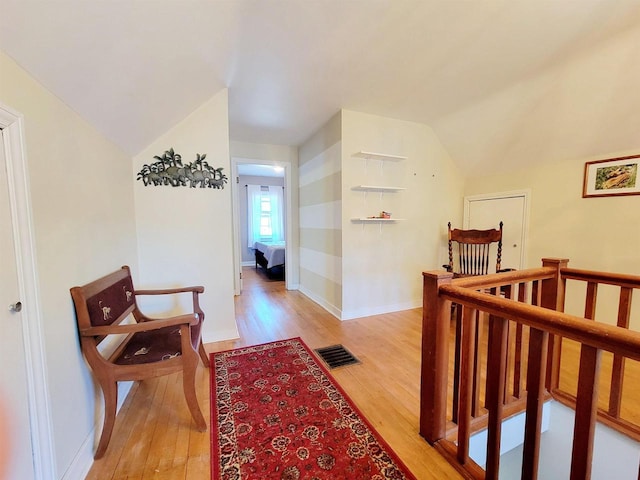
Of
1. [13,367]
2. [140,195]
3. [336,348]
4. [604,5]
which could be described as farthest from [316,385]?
[604,5]

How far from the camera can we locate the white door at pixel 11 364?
917 mm

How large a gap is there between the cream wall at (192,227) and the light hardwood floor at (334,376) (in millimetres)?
274

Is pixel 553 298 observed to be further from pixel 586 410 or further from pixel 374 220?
pixel 374 220

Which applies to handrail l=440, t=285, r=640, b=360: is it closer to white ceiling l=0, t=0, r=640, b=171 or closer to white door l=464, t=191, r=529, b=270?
white ceiling l=0, t=0, r=640, b=171

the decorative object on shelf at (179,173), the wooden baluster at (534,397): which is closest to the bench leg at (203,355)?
the decorative object on shelf at (179,173)

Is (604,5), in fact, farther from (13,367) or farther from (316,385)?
(13,367)

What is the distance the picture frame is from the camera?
2293 millimetres

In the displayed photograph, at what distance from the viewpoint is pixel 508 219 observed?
3271 mm

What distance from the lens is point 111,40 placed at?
1.19 meters

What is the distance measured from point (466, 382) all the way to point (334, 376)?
1.00 meters

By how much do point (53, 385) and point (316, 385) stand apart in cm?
141

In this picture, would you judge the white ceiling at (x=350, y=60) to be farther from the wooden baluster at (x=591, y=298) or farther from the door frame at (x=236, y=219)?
the wooden baluster at (x=591, y=298)

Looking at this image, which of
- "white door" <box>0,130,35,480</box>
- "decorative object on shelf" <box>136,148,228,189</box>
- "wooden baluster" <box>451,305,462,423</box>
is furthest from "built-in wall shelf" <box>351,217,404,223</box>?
"white door" <box>0,130,35,480</box>

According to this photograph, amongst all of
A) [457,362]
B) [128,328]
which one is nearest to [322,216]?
[457,362]
